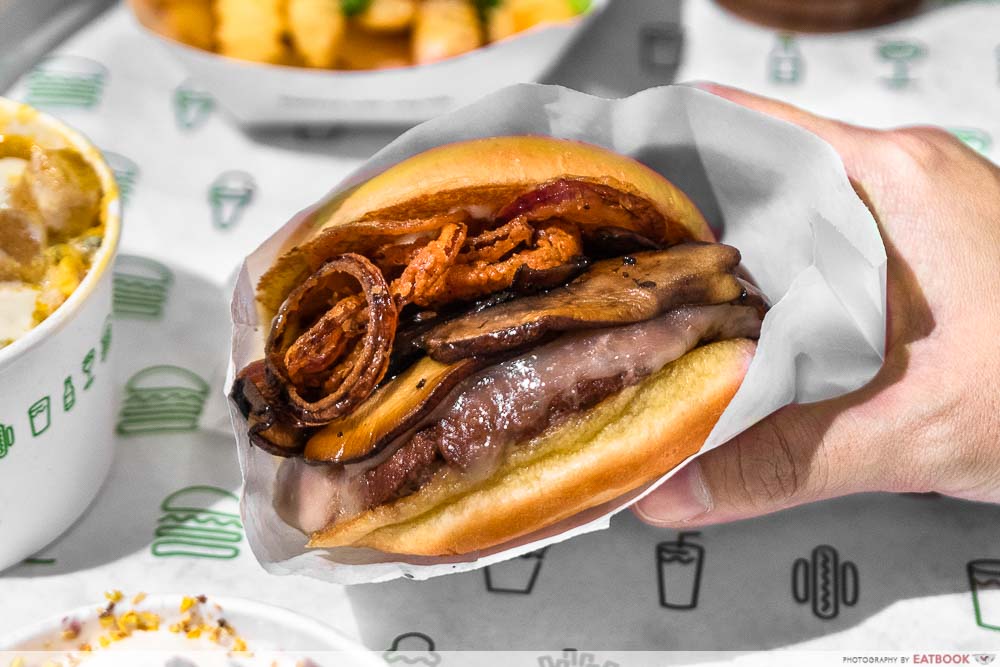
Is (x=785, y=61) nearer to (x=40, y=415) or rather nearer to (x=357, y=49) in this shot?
(x=357, y=49)

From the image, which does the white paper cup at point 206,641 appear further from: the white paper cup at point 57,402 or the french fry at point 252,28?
the french fry at point 252,28

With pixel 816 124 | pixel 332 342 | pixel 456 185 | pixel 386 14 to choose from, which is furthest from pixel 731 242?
pixel 386 14

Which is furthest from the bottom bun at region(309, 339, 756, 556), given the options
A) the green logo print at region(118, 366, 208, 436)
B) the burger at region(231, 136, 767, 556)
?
the green logo print at region(118, 366, 208, 436)

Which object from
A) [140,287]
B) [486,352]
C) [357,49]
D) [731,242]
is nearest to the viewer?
[486,352]

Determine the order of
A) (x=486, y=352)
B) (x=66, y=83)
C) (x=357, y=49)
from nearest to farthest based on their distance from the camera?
(x=486, y=352)
(x=357, y=49)
(x=66, y=83)

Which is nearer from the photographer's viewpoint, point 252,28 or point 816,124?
point 816,124

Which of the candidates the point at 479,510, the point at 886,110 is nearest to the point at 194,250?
the point at 479,510

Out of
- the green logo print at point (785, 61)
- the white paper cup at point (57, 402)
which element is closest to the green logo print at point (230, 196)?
the white paper cup at point (57, 402)
